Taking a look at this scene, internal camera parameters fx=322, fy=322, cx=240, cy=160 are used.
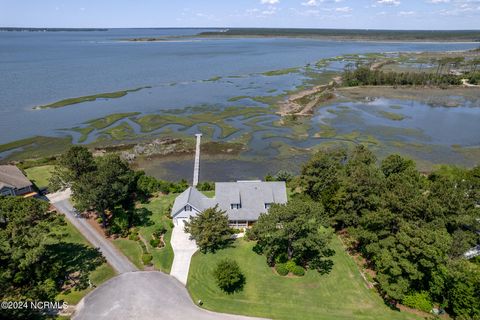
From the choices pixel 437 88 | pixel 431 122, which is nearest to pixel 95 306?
pixel 431 122

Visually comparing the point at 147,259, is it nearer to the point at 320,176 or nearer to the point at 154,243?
the point at 154,243

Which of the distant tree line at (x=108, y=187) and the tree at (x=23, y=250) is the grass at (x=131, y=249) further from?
the tree at (x=23, y=250)

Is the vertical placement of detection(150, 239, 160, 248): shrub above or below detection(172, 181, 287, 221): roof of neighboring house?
below

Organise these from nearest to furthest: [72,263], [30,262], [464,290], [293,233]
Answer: [464,290], [30,262], [293,233], [72,263]

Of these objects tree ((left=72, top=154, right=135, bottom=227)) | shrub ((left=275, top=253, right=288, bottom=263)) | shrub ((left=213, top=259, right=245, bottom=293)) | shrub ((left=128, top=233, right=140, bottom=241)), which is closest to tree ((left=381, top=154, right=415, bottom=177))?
shrub ((left=275, top=253, right=288, bottom=263))

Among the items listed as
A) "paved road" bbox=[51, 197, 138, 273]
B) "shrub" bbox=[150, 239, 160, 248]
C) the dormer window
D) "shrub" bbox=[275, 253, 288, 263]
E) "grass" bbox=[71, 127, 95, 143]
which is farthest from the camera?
"grass" bbox=[71, 127, 95, 143]

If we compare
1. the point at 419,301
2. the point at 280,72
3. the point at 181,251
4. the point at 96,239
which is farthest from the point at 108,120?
the point at 280,72

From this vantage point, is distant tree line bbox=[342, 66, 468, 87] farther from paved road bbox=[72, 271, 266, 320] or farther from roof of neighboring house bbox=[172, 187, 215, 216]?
paved road bbox=[72, 271, 266, 320]
